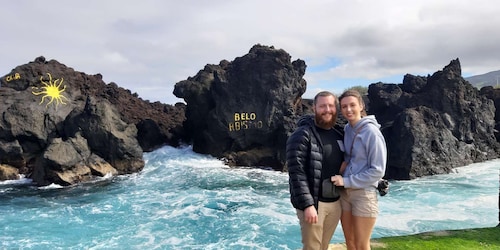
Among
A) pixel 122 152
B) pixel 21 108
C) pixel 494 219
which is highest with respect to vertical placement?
pixel 21 108

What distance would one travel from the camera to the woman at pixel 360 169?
4.61m

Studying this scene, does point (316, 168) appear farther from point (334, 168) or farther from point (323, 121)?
point (323, 121)

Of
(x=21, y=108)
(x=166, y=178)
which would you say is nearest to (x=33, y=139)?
(x=21, y=108)

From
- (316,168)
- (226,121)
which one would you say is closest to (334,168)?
(316,168)

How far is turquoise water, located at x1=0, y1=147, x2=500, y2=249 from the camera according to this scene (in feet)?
44.0

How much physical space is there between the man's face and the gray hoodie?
324 millimetres

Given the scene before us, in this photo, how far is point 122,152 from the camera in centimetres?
2695

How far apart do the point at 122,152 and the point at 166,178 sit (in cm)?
419

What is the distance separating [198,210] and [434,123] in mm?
17819

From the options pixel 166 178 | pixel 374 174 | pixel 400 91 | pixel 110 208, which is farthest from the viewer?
pixel 400 91

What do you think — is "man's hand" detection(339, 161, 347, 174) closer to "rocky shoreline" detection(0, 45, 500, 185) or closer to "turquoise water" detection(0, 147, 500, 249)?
"turquoise water" detection(0, 147, 500, 249)

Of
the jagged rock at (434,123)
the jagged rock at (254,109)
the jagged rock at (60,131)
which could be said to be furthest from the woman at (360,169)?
the jagged rock at (254,109)

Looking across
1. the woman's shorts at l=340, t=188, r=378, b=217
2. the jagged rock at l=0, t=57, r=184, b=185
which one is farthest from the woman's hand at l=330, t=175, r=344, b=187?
the jagged rock at l=0, t=57, r=184, b=185

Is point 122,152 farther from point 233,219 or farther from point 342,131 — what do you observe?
point 342,131
